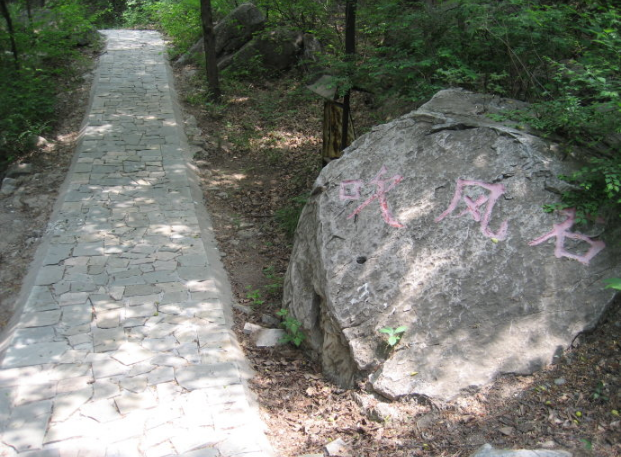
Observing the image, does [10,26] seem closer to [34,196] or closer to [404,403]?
[34,196]

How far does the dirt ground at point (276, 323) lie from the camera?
311cm

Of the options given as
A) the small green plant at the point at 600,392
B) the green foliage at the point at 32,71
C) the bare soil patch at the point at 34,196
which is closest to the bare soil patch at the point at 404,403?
the small green plant at the point at 600,392

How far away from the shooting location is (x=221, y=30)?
40.0 ft

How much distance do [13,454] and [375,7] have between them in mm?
6566

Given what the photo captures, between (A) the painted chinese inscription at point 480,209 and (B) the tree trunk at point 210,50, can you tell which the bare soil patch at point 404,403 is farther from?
(B) the tree trunk at point 210,50

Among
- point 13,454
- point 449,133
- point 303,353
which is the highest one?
point 449,133

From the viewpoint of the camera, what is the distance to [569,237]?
3.81 m

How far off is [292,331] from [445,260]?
5.40ft

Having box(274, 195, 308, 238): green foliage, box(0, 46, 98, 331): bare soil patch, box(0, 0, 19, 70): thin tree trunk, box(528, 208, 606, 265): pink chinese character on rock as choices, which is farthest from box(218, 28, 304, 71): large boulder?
box(528, 208, 606, 265): pink chinese character on rock

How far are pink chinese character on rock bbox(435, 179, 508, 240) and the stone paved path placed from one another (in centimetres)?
241

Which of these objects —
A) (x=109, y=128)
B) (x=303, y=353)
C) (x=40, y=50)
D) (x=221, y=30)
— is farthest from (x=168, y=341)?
(x=221, y=30)

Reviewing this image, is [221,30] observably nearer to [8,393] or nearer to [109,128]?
[109,128]

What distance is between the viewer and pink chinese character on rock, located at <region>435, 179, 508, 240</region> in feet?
13.1

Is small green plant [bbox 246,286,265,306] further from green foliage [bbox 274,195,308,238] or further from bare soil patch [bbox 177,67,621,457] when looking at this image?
green foliage [bbox 274,195,308,238]
